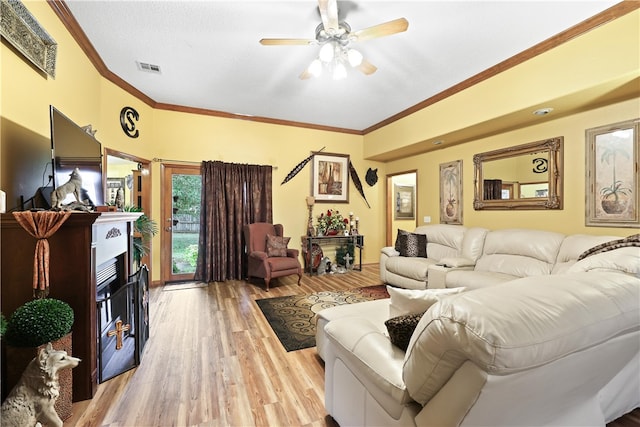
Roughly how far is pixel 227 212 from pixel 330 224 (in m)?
1.98

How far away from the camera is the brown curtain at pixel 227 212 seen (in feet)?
15.5

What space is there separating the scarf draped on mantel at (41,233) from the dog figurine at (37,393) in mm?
411

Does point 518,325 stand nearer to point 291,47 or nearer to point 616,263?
point 616,263

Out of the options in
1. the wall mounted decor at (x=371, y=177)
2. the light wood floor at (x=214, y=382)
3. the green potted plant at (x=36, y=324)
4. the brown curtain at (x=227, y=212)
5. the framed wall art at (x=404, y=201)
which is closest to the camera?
the green potted plant at (x=36, y=324)

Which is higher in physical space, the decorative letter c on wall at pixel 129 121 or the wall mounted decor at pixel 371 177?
the decorative letter c on wall at pixel 129 121

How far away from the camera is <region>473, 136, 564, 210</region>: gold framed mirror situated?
338 centimetres

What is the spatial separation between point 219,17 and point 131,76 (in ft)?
6.19

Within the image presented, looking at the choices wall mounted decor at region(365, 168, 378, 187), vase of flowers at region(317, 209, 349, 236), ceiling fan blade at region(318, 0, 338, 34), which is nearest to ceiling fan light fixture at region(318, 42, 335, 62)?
ceiling fan blade at region(318, 0, 338, 34)

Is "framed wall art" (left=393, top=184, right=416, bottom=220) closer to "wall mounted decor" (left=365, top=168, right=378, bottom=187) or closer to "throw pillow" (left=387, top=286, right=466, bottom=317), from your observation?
"wall mounted decor" (left=365, top=168, right=378, bottom=187)

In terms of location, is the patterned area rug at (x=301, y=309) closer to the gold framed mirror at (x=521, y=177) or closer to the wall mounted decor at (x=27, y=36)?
the gold framed mirror at (x=521, y=177)

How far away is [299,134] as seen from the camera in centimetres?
553

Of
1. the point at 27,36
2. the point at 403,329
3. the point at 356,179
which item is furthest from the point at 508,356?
the point at 356,179

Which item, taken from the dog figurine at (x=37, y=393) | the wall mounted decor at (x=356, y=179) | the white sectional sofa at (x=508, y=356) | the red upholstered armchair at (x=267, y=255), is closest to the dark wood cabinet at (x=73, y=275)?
the dog figurine at (x=37, y=393)

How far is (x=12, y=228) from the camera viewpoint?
1.69m
